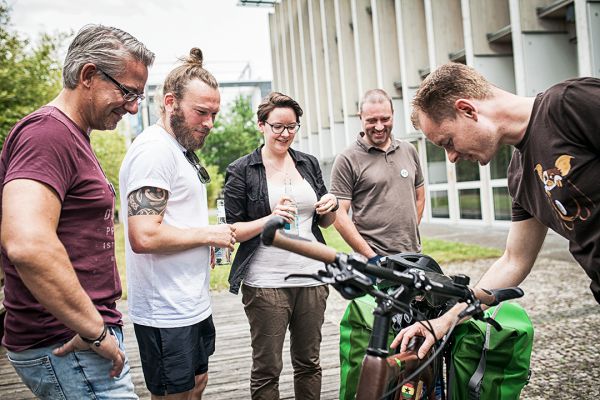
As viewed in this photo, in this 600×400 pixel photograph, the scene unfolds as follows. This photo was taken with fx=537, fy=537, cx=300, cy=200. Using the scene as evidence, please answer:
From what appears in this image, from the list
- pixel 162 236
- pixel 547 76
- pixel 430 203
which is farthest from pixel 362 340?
pixel 430 203

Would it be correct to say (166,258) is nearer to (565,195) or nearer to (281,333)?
(281,333)

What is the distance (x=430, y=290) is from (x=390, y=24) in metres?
18.1

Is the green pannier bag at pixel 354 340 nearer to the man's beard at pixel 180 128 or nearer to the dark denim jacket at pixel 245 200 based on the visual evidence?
the dark denim jacket at pixel 245 200

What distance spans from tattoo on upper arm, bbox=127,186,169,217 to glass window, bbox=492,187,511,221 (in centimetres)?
1249

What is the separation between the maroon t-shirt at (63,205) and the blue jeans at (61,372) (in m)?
0.05

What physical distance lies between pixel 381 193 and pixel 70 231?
2.66 m

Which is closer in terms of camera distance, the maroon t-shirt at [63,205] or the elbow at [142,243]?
the maroon t-shirt at [63,205]

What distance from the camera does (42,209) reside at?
1717 millimetres

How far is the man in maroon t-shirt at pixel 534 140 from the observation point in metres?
1.92

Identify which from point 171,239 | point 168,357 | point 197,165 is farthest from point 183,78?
point 168,357

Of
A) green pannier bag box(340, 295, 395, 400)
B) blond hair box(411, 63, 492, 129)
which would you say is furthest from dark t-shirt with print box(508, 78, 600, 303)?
green pannier bag box(340, 295, 395, 400)

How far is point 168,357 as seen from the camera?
2582 mm

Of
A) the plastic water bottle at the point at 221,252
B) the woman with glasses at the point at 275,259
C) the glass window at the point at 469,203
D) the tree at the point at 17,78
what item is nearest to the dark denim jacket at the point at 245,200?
the woman with glasses at the point at 275,259

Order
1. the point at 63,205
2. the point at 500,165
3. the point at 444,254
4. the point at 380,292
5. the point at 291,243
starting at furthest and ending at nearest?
the point at 500,165
the point at 444,254
the point at 63,205
the point at 380,292
the point at 291,243
